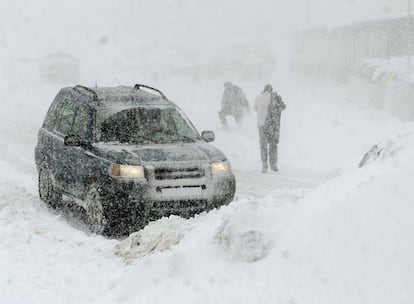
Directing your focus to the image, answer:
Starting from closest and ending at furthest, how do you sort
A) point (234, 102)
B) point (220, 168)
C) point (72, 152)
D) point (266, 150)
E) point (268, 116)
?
point (220, 168)
point (72, 152)
point (268, 116)
point (266, 150)
point (234, 102)

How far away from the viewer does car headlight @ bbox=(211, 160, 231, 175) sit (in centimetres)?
896

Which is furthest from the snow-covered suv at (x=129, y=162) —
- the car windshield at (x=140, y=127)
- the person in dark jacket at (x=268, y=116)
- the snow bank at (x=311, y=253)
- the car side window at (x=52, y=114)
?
the person in dark jacket at (x=268, y=116)

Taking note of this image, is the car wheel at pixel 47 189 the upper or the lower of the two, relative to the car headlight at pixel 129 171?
lower

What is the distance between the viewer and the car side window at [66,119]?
1016 cm

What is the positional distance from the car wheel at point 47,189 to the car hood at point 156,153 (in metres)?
1.62

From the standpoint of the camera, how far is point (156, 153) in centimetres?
886

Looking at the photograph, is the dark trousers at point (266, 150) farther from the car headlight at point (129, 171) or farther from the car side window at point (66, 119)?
the car headlight at point (129, 171)

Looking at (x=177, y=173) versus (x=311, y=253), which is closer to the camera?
(x=311, y=253)

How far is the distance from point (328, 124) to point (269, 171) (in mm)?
8693

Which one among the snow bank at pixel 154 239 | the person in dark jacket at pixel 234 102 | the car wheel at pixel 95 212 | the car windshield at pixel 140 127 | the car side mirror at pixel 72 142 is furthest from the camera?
the person in dark jacket at pixel 234 102

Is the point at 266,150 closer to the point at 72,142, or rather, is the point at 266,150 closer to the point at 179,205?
the point at 72,142

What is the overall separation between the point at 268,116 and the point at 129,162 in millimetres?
6924

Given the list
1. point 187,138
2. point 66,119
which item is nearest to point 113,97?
point 66,119

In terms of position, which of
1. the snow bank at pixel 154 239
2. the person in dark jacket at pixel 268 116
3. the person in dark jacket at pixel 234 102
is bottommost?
the person in dark jacket at pixel 234 102
